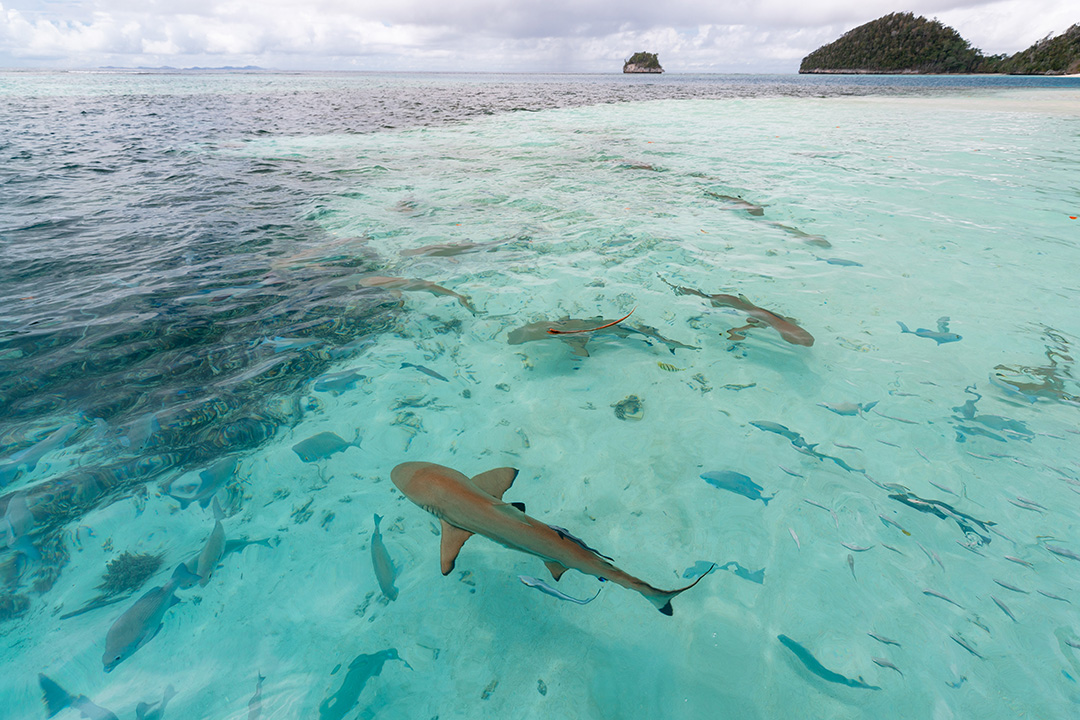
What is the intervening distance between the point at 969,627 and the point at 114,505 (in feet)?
17.8

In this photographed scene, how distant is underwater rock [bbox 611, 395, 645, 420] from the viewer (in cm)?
406

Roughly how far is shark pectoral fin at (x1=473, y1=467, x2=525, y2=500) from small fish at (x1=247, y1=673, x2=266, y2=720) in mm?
1487

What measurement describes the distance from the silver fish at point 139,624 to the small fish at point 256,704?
2.46 ft

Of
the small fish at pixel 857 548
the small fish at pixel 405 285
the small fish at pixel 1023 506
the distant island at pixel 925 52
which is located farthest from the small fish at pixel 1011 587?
the distant island at pixel 925 52

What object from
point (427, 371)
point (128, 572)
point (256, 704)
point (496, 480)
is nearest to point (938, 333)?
point (496, 480)

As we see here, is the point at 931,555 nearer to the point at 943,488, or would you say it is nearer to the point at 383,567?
the point at 943,488

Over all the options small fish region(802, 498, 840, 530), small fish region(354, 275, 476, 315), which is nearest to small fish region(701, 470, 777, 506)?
small fish region(802, 498, 840, 530)

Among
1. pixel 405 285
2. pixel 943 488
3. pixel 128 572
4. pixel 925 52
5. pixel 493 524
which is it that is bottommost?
pixel 128 572

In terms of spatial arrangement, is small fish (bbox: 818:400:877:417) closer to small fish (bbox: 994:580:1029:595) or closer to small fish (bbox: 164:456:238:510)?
small fish (bbox: 994:580:1029:595)

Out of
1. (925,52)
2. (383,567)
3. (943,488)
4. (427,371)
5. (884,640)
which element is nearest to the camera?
(884,640)

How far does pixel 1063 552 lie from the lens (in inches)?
108

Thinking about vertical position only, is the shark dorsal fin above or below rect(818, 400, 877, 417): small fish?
above

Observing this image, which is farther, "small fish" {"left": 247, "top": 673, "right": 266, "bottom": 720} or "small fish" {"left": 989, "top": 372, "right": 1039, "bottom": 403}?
"small fish" {"left": 989, "top": 372, "right": 1039, "bottom": 403}

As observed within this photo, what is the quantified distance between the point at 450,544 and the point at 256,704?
115 cm
